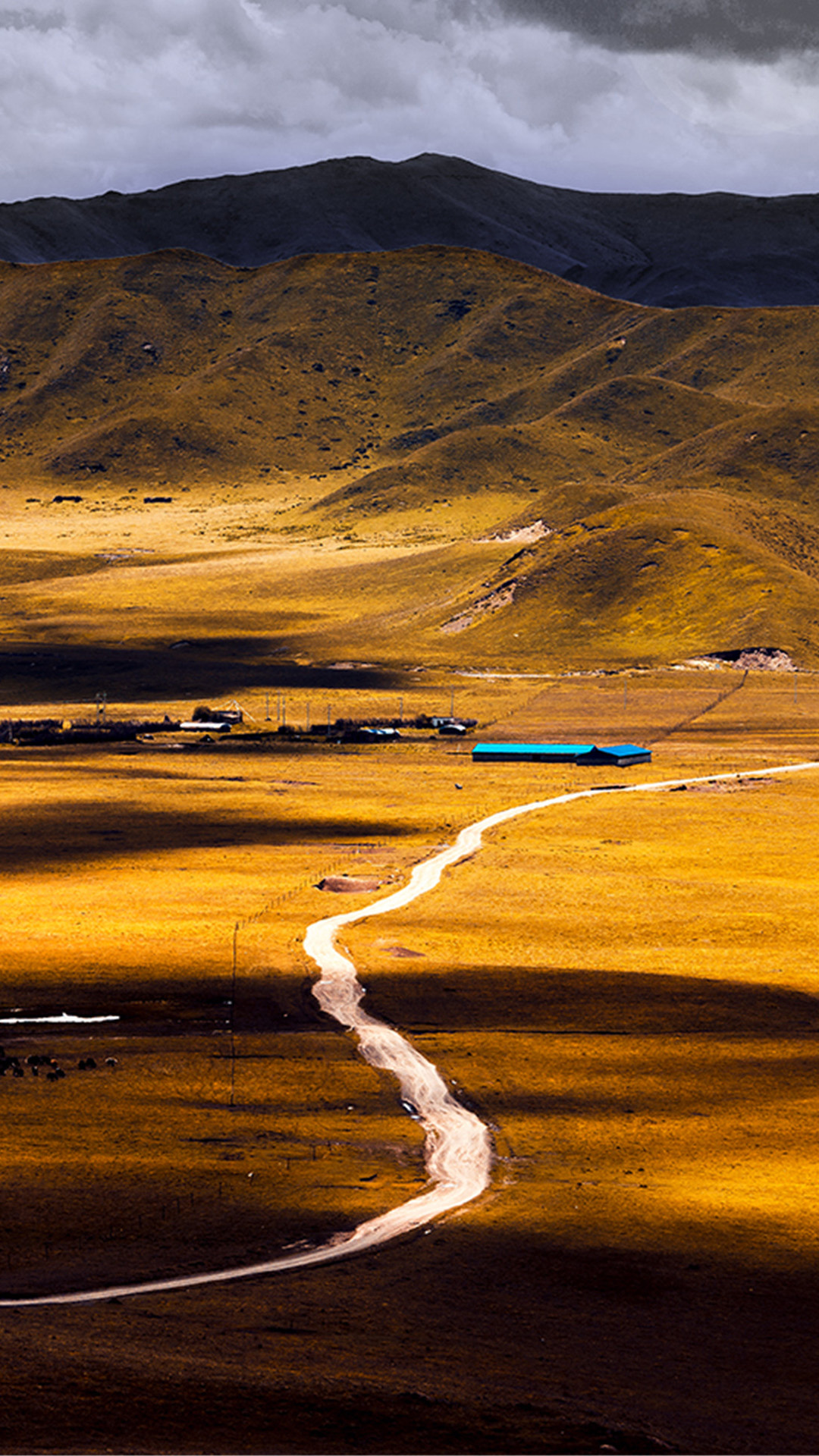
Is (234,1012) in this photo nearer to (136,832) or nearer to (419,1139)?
(419,1139)

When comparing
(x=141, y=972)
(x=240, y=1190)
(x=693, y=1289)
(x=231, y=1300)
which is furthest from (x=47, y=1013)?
(x=693, y=1289)

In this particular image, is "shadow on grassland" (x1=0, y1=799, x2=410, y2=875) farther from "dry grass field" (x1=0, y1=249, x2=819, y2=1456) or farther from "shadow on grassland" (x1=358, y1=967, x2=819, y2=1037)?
"shadow on grassland" (x1=358, y1=967, x2=819, y2=1037)

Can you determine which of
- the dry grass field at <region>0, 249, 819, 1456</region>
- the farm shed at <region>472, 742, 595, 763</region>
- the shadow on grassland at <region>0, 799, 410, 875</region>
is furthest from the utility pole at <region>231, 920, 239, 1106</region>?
the farm shed at <region>472, 742, 595, 763</region>

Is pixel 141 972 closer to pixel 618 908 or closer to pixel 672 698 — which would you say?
pixel 618 908

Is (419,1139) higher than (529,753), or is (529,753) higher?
(529,753)

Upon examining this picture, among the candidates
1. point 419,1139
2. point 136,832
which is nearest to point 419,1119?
point 419,1139

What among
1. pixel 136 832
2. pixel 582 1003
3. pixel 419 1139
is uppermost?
pixel 136 832
